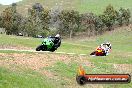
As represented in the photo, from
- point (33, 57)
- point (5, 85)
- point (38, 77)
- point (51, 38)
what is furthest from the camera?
point (51, 38)

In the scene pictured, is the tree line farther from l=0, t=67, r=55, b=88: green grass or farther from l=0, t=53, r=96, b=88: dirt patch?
l=0, t=67, r=55, b=88: green grass

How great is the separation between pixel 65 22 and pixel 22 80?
10018 cm

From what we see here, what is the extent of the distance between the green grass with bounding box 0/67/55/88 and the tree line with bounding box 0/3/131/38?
297ft

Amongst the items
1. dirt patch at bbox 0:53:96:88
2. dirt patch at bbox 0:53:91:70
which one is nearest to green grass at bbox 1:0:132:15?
dirt patch at bbox 0:53:91:70

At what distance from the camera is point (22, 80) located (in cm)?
2541

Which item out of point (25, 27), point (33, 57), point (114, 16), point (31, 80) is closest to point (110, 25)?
point (114, 16)

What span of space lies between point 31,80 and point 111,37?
9445cm

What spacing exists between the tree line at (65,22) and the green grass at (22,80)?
90.5 meters

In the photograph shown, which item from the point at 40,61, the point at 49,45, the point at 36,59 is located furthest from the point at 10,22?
the point at 40,61

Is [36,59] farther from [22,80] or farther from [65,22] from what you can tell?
[65,22]

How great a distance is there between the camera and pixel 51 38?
146 feet

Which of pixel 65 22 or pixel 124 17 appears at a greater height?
pixel 124 17

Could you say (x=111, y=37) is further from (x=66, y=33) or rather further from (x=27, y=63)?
(x=27, y=63)

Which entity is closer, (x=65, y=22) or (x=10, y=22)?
(x=10, y=22)
